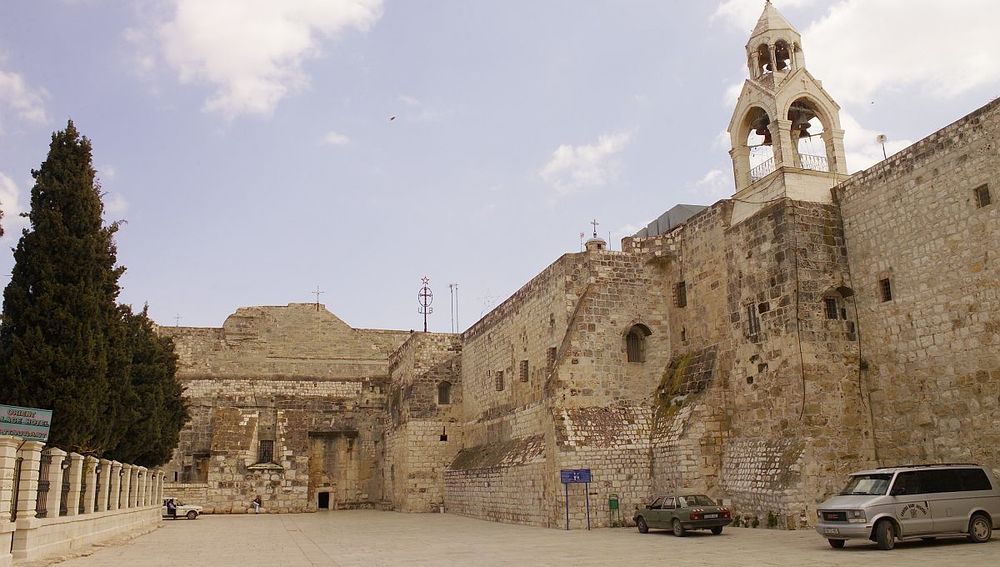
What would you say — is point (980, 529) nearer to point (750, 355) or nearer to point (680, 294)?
point (750, 355)

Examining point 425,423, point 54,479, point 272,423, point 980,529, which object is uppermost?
point 272,423

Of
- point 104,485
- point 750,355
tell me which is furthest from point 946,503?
point 104,485

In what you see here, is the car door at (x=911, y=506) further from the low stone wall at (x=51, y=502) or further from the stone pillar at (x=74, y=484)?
the stone pillar at (x=74, y=484)

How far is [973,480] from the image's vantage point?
12484 mm

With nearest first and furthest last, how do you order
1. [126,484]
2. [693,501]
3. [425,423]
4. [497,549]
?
[497,549], [693,501], [126,484], [425,423]

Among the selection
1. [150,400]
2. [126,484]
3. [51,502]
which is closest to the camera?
[51,502]

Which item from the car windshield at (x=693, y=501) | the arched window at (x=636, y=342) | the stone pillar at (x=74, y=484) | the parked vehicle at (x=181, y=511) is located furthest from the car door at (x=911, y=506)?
the parked vehicle at (x=181, y=511)

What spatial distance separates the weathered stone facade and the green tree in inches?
251

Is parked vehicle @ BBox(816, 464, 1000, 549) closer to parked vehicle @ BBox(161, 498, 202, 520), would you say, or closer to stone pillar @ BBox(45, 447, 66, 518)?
stone pillar @ BBox(45, 447, 66, 518)

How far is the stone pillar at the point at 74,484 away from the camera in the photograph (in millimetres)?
14562

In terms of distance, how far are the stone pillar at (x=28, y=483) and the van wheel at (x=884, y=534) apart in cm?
1336

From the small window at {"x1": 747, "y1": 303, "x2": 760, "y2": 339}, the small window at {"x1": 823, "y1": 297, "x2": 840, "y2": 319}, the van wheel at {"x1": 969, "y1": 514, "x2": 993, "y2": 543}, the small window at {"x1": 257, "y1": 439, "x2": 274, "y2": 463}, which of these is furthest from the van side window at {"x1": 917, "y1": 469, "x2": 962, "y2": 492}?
the small window at {"x1": 257, "y1": 439, "x2": 274, "y2": 463}

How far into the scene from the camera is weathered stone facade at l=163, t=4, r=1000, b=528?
14672 mm

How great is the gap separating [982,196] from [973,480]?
17.2 ft
